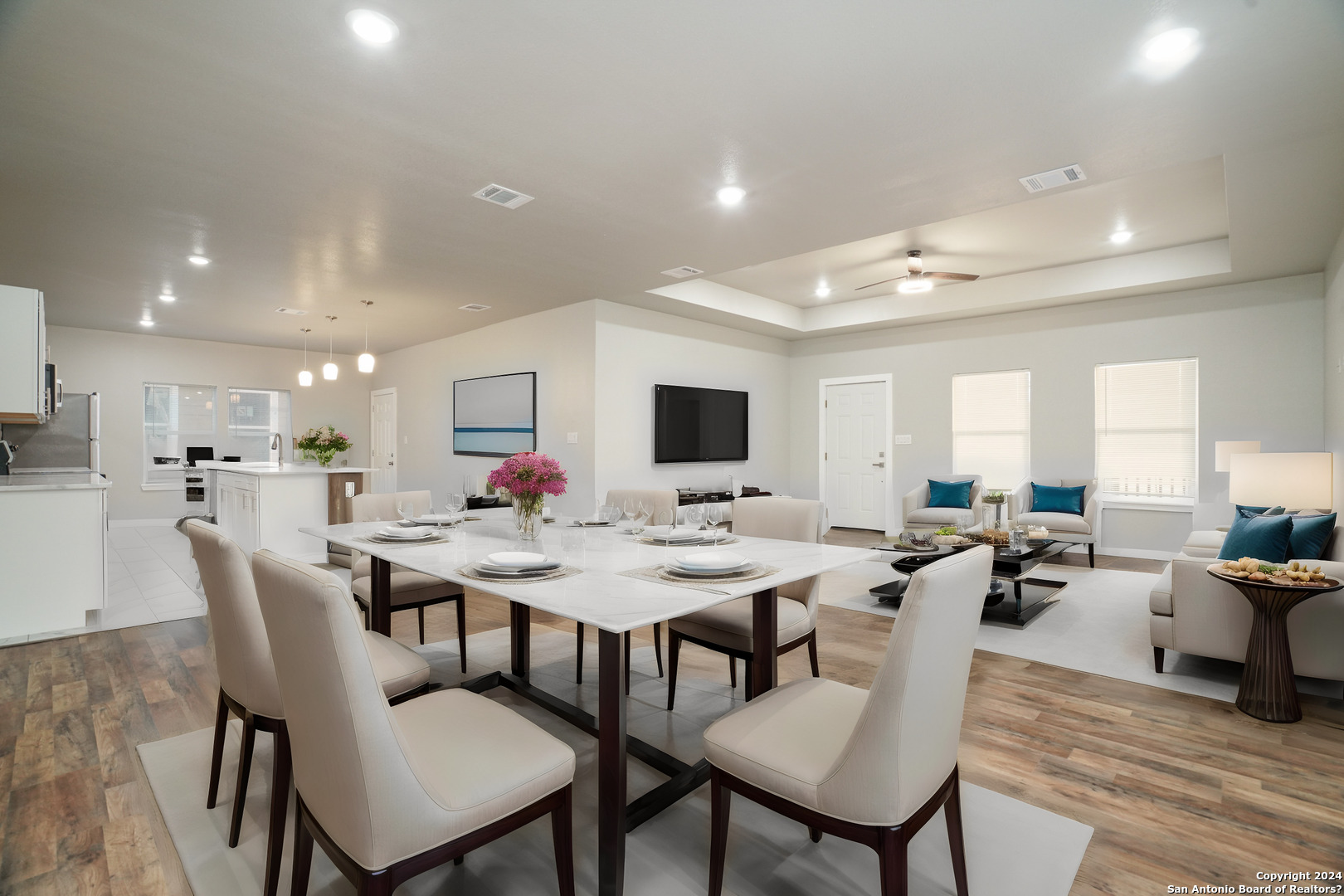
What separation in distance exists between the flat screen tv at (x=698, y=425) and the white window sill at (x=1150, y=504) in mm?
3804

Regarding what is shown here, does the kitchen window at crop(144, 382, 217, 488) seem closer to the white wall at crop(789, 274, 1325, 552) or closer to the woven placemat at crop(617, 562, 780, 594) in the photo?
the white wall at crop(789, 274, 1325, 552)

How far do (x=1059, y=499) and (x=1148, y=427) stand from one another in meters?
1.12

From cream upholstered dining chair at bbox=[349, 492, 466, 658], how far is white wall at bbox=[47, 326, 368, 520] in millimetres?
6171

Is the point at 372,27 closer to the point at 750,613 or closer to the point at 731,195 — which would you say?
the point at 731,195

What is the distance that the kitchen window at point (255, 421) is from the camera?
9016mm

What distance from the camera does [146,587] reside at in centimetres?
489

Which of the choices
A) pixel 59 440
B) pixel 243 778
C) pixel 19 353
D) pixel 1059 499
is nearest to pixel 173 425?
pixel 59 440

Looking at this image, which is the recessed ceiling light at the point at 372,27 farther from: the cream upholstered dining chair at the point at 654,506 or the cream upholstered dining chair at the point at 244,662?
the cream upholstered dining chair at the point at 654,506

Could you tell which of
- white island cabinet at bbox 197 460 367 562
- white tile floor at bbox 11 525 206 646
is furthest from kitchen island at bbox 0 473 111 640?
white island cabinet at bbox 197 460 367 562

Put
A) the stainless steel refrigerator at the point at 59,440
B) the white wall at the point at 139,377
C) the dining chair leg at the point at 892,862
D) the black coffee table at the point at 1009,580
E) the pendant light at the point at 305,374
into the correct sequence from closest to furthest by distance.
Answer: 1. the dining chair leg at the point at 892,862
2. the black coffee table at the point at 1009,580
3. the stainless steel refrigerator at the point at 59,440
4. the pendant light at the point at 305,374
5. the white wall at the point at 139,377

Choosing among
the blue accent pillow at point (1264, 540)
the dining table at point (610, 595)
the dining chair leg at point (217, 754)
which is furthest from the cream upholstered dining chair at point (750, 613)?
the blue accent pillow at point (1264, 540)

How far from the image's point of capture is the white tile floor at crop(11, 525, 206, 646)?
3990 millimetres

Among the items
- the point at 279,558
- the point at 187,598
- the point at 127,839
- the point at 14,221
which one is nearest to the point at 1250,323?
the point at 279,558

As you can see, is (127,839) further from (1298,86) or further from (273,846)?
(1298,86)
